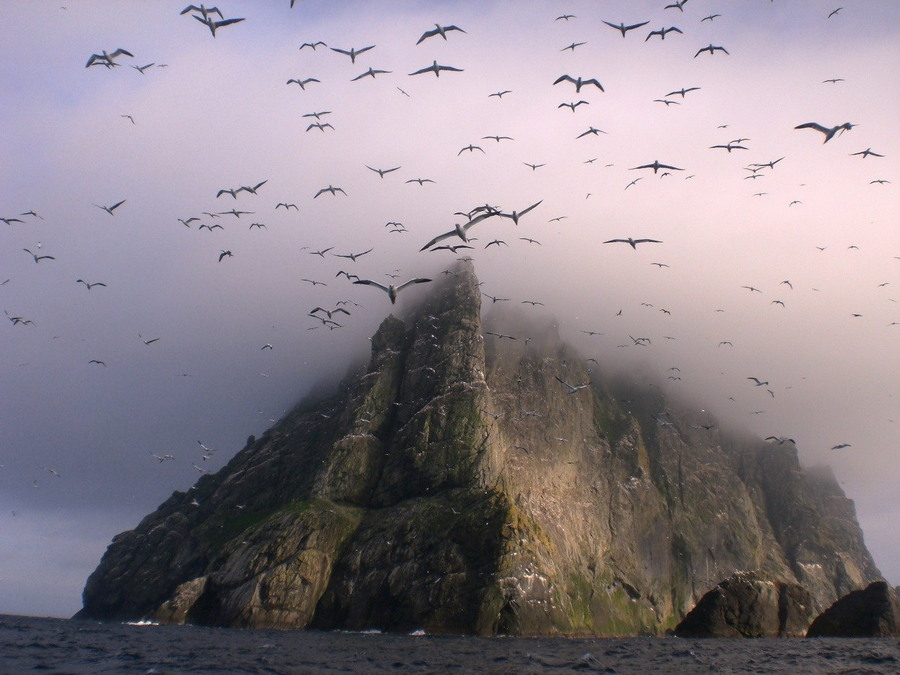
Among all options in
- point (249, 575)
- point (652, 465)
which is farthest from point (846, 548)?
point (249, 575)

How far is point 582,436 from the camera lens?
466 ft

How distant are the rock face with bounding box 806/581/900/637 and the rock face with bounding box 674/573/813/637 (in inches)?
115

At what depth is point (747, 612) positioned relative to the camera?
74.6 m

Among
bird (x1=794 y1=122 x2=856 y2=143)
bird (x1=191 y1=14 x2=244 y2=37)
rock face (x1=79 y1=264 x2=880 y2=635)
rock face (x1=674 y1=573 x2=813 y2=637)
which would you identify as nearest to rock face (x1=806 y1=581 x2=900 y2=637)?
rock face (x1=674 y1=573 x2=813 y2=637)

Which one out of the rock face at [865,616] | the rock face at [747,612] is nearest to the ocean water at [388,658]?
the rock face at [865,616]

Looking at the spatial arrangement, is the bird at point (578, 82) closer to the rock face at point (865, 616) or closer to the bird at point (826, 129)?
the bird at point (826, 129)

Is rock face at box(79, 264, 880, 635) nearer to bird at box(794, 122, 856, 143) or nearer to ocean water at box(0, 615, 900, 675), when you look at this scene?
ocean water at box(0, 615, 900, 675)

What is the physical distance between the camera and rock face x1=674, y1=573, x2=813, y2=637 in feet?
243

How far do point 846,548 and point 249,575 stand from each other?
14228 cm

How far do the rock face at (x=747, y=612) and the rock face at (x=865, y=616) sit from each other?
9.57 feet

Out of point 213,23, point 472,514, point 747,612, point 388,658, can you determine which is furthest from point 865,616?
point 213,23

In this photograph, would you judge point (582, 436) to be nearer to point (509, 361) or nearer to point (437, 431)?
point (509, 361)

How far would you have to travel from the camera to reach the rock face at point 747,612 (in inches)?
2921

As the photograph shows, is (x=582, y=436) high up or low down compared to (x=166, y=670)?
up
